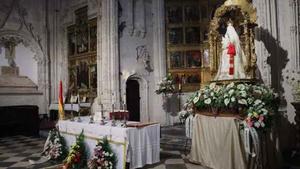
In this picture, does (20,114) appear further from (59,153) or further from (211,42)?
(211,42)

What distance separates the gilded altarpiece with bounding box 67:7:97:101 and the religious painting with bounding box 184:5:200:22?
4.30 m

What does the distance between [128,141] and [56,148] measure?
2.26 m

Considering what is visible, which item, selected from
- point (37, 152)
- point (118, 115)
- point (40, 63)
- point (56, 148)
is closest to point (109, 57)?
point (40, 63)

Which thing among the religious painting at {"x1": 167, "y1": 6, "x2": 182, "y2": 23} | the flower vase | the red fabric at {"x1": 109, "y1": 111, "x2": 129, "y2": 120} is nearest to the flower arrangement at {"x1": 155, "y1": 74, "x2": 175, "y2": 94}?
the religious painting at {"x1": 167, "y1": 6, "x2": 182, "y2": 23}

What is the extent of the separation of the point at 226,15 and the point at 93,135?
4.45m

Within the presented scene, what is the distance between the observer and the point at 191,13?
45.1 ft

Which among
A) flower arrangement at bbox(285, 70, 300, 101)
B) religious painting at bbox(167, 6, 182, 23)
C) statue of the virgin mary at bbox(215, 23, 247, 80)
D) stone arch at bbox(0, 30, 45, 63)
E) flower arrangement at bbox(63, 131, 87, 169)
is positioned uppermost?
religious painting at bbox(167, 6, 182, 23)

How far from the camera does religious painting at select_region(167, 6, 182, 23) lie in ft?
45.2

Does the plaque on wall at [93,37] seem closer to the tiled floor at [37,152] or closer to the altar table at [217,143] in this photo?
the tiled floor at [37,152]

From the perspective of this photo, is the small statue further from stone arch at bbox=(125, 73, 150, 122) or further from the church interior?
stone arch at bbox=(125, 73, 150, 122)

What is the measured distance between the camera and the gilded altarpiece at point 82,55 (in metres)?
13.2

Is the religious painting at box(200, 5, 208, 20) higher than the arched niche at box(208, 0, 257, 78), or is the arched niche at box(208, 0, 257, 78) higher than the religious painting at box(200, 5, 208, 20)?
the religious painting at box(200, 5, 208, 20)

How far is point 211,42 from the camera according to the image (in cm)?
761

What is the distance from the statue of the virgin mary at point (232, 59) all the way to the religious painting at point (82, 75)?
8118 mm
